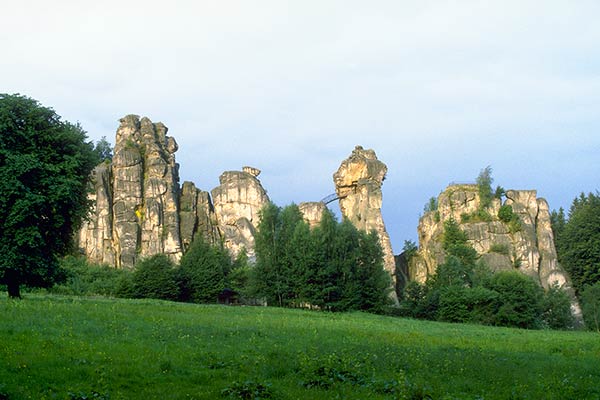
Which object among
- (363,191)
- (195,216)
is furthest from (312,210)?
(195,216)

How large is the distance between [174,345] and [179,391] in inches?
236

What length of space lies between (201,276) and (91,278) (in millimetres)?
22402

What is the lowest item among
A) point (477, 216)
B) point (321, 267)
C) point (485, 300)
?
point (485, 300)

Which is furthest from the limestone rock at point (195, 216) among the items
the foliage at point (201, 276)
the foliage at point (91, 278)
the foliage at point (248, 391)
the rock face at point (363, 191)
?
the foliage at point (248, 391)

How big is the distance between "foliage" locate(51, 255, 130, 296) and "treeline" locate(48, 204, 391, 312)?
116 centimetres

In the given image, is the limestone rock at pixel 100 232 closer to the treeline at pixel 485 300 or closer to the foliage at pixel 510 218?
the treeline at pixel 485 300

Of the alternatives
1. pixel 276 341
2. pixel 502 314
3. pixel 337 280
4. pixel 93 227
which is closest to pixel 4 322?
pixel 276 341

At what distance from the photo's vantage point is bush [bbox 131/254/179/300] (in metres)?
79.6

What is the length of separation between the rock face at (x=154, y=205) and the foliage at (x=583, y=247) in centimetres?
5052

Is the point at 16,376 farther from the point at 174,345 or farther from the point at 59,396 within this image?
the point at 174,345

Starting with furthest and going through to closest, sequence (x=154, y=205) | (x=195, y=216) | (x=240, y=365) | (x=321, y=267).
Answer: (x=195, y=216) → (x=154, y=205) → (x=321, y=267) → (x=240, y=365)

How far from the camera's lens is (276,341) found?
25906 mm

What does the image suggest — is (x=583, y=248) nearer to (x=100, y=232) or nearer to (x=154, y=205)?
(x=154, y=205)

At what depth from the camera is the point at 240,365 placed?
19797mm
